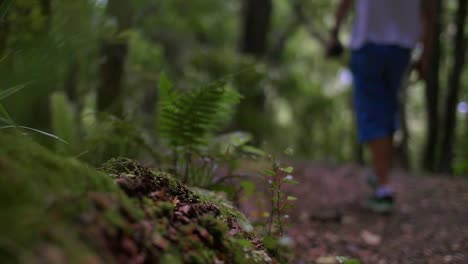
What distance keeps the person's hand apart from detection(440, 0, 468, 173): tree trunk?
12.2ft

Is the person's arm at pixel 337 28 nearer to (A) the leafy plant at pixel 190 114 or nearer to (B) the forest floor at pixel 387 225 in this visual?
(B) the forest floor at pixel 387 225

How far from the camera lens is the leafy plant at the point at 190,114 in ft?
6.76

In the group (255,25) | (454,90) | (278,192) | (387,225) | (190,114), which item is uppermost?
(255,25)

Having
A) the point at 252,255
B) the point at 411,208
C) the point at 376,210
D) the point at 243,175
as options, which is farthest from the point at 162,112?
the point at 411,208

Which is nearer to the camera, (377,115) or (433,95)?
(377,115)

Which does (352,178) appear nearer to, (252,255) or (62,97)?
(62,97)

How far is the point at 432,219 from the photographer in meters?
3.11

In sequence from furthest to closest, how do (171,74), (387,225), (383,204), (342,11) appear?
(171,74) → (342,11) → (383,204) → (387,225)

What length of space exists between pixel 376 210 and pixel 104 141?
84.4 inches

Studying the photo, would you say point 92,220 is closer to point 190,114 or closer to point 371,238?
point 190,114

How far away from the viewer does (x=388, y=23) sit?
11.2 feet

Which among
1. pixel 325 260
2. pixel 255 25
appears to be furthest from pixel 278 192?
pixel 255 25

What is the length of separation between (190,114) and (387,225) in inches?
69.9

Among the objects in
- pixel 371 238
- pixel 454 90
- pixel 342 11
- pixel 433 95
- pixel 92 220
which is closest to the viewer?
pixel 92 220
